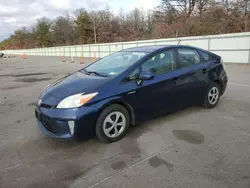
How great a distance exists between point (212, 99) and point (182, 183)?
2834 mm

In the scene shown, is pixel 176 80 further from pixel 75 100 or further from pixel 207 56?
pixel 75 100

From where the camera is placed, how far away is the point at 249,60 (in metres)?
13.2

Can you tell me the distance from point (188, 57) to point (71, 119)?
266cm

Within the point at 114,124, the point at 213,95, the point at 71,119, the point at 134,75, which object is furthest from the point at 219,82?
the point at 71,119

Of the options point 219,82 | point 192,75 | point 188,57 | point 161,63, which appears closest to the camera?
point 161,63

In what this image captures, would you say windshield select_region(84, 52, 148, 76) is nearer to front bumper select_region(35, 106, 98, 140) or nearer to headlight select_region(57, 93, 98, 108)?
headlight select_region(57, 93, 98, 108)

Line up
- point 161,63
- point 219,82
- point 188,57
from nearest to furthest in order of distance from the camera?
1. point 161,63
2. point 188,57
3. point 219,82

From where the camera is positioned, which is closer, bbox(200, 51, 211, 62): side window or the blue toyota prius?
the blue toyota prius

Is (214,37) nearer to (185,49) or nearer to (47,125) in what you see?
(185,49)

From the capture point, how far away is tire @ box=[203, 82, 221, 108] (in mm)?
4469

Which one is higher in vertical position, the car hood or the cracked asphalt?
the car hood

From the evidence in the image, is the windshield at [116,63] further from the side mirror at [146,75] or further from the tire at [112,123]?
the tire at [112,123]

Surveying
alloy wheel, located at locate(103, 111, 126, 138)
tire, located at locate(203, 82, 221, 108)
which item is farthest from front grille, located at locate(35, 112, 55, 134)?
tire, located at locate(203, 82, 221, 108)

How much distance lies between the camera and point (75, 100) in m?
2.90
